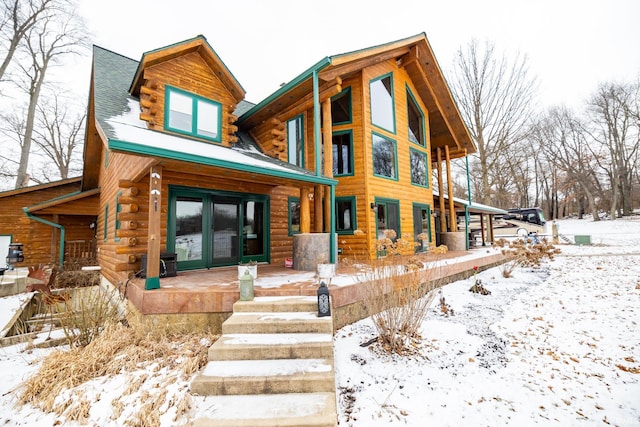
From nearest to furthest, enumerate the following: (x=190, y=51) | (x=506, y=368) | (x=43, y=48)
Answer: (x=506, y=368)
(x=190, y=51)
(x=43, y=48)

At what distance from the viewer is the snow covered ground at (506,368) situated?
2.55 metres

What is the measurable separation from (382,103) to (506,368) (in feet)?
29.5

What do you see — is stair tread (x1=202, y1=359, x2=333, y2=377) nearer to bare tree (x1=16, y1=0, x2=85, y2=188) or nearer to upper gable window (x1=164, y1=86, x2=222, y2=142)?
upper gable window (x1=164, y1=86, x2=222, y2=142)

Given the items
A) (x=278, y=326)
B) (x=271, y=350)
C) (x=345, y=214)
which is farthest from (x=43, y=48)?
(x=271, y=350)

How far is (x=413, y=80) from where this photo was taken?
11.6m

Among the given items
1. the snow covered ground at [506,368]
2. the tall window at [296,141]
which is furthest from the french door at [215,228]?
the snow covered ground at [506,368]


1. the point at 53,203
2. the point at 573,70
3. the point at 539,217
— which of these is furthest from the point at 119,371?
the point at 573,70

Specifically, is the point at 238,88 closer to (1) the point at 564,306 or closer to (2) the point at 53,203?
(2) the point at 53,203

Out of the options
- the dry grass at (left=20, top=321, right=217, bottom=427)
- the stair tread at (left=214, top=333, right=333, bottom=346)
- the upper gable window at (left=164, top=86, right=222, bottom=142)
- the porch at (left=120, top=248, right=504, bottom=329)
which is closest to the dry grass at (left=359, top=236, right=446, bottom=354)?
the porch at (left=120, top=248, right=504, bottom=329)

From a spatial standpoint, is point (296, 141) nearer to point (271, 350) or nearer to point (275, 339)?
point (275, 339)

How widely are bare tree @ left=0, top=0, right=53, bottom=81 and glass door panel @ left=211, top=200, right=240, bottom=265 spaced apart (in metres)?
15.1

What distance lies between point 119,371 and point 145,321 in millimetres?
931

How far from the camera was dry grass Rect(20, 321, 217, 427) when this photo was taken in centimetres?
255

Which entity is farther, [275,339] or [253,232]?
[253,232]
